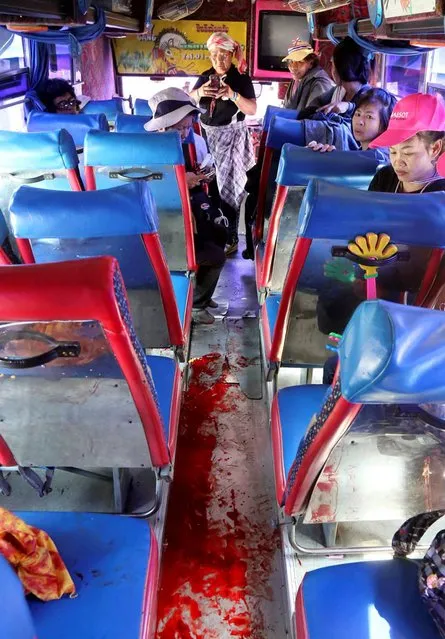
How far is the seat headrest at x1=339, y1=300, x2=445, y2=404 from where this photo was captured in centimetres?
76

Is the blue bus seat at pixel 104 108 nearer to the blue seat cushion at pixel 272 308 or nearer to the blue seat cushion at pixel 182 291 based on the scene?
the blue seat cushion at pixel 182 291

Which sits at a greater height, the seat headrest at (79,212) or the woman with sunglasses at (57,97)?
the woman with sunglasses at (57,97)

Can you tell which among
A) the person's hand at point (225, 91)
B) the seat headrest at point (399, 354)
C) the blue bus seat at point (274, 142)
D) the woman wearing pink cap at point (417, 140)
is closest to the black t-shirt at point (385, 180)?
the woman wearing pink cap at point (417, 140)

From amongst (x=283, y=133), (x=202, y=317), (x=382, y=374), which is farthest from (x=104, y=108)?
(x=382, y=374)

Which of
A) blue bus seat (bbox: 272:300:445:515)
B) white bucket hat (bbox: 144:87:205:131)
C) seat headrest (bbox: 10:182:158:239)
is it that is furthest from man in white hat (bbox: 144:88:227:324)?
blue bus seat (bbox: 272:300:445:515)

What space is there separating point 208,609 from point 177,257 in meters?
1.59

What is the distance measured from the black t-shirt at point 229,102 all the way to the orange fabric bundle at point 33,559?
349 cm

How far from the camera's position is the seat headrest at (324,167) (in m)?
2.18

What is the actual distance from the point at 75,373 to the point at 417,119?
4.92 ft

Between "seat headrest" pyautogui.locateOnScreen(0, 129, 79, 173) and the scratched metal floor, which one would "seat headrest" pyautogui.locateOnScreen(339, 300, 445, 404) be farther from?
"seat headrest" pyautogui.locateOnScreen(0, 129, 79, 173)

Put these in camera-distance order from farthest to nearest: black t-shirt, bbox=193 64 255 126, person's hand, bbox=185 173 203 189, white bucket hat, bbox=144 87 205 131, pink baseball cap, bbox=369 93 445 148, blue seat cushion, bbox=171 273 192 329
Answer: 1. black t-shirt, bbox=193 64 255 126
2. person's hand, bbox=185 173 203 189
3. white bucket hat, bbox=144 87 205 131
4. blue seat cushion, bbox=171 273 192 329
5. pink baseball cap, bbox=369 93 445 148

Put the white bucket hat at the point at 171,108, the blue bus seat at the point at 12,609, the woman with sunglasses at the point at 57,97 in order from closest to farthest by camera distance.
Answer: the blue bus seat at the point at 12,609 < the white bucket hat at the point at 171,108 < the woman with sunglasses at the point at 57,97

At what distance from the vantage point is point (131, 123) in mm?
3592

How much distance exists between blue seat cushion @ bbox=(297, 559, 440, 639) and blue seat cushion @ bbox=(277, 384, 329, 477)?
0.39 metres
